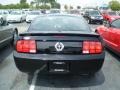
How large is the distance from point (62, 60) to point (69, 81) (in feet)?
3.17

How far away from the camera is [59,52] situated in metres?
5.52

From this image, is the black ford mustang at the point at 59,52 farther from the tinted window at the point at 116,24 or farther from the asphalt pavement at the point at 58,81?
the tinted window at the point at 116,24

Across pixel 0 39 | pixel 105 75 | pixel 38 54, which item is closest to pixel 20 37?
pixel 38 54

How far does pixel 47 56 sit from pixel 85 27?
1571 millimetres

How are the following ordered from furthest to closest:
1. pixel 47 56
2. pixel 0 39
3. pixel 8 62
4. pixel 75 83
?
pixel 0 39 < pixel 8 62 < pixel 75 83 < pixel 47 56

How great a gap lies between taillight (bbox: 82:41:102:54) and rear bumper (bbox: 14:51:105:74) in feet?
0.35

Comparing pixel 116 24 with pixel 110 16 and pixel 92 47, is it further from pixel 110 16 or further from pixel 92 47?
pixel 110 16

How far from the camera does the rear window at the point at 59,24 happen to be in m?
6.45

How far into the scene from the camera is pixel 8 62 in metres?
8.30

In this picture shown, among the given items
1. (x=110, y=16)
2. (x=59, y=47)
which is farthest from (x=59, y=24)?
(x=110, y=16)

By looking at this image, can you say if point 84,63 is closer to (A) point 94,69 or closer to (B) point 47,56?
(A) point 94,69

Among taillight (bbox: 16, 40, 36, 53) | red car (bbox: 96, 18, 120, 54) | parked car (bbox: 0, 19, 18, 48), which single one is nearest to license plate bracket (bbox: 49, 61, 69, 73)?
taillight (bbox: 16, 40, 36, 53)

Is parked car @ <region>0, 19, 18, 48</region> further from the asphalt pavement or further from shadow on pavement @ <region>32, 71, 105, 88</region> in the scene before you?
shadow on pavement @ <region>32, 71, 105, 88</region>

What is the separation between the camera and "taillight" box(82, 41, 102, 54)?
5.57 metres
